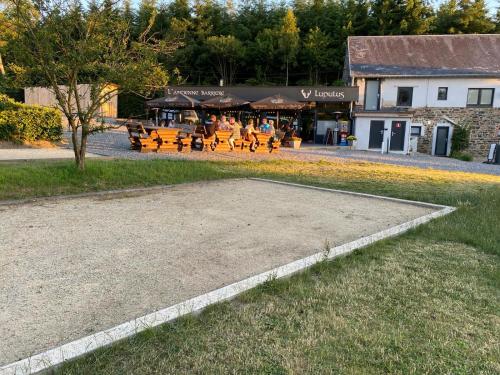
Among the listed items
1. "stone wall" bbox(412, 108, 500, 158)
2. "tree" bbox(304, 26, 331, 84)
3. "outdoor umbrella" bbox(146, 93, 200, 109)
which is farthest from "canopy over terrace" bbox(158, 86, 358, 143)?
"tree" bbox(304, 26, 331, 84)

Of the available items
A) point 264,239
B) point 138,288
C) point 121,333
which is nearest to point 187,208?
point 264,239

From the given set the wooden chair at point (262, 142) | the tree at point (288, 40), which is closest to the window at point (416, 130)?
the wooden chair at point (262, 142)

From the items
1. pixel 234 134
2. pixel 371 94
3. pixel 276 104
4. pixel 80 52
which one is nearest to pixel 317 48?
pixel 371 94

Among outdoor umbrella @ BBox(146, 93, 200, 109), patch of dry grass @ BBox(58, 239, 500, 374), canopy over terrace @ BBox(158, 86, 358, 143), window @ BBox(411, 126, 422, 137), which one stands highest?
canopy over terrace @ BBox(158, 86, 358, 143)

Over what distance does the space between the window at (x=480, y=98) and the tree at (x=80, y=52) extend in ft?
69.1

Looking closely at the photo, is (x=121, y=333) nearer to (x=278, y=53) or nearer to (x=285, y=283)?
(x=285, y=283)

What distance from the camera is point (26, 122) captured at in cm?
1231

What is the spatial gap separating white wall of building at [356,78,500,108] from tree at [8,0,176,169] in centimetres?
1788

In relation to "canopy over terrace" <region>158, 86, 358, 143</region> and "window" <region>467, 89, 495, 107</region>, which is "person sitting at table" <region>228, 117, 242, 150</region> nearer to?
"canopy over terrace" <region>158, 86, 358, 143</region>

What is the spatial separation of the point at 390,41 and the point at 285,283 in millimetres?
26047

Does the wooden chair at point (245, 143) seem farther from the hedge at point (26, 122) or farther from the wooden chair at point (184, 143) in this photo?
the hedge at point (26, 122)

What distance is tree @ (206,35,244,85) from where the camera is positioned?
114 feet

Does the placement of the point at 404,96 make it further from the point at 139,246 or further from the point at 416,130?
the point at 139,246

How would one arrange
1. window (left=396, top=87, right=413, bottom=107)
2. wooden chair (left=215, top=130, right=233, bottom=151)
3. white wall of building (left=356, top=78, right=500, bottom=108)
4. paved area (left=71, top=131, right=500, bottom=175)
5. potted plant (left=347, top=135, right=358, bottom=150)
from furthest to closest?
window (left=396, top=87, right=413, bottom=107)
white wall of building (left=356, top=78, right=500, bottom=108)
potted plant (left=347, top=135, right=358, bottom=150)
wooden chair (left=215, top=130, right=233, bottom=151)
paved area (left=71, top=131, right=500, bottom=175)
